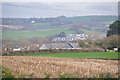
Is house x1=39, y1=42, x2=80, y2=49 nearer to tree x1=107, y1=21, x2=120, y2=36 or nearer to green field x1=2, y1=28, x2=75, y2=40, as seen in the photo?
green field x1=2, y1=28, x2=75, y2=40

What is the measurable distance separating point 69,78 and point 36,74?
3.52 ft

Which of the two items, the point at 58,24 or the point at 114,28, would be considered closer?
the point at 58,24

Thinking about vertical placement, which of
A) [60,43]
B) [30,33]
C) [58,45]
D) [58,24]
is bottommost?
[58,45]

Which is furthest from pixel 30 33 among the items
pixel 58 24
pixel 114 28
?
pixel 114 28

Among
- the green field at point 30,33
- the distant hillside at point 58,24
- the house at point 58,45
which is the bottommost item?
the house at point 58,45

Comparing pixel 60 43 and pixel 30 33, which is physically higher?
pixel 30 33

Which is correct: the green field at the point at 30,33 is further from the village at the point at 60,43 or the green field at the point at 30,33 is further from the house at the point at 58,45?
the house at the point at 58,45

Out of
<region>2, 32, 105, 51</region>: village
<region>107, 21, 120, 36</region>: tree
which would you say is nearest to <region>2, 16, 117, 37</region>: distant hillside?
<region>2, 32, 105, 51</region>: village

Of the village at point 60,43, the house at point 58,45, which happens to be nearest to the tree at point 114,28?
the village at point 60,43

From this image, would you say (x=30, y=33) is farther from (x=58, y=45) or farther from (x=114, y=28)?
(x=114, y=28)

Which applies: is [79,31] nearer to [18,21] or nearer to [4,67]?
[18,21]

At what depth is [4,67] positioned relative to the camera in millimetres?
9383

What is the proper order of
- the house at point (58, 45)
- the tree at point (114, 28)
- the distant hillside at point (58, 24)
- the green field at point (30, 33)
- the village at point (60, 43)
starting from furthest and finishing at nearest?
the tree at point (114, 28), the house at point (58, 45), the village at point (60, 43), the distant hillside at point (58, 24), the green field at point (30, 33)

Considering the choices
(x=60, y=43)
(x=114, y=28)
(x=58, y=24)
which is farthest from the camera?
(x=114, y=28)
